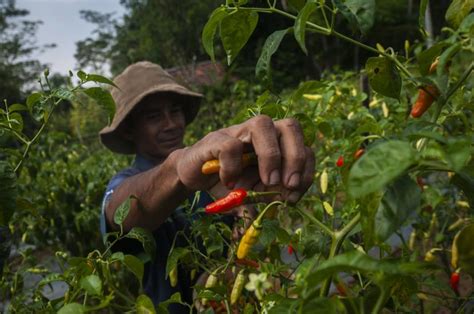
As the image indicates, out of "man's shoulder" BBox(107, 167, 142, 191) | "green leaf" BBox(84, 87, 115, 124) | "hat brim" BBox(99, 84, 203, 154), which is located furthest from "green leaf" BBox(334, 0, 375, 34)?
"hat brim" BBox(99, 84, 203, 154)

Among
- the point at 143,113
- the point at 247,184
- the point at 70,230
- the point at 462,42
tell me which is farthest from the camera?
the point at 70,230

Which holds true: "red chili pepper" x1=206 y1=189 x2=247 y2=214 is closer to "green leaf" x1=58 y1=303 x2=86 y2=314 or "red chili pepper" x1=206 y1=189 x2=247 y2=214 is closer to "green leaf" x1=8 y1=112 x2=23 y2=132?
"green leaf" x1=58 y1=303 x2=86 y2=314

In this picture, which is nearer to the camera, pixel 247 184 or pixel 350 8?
pixel 350 8

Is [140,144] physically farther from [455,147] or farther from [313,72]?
[313,72]

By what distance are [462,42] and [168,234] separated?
123 cm

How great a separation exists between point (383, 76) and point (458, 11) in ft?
0.61

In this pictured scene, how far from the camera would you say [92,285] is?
25.3 inches

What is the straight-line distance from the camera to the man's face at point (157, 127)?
6.38 ft

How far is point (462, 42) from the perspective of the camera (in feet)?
1.97

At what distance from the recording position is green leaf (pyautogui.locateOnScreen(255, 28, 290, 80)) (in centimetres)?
75

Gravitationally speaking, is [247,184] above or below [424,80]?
below

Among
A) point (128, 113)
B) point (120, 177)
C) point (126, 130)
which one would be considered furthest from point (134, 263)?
point (126, 130)

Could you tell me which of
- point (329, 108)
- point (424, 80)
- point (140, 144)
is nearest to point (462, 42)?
point (424, 80)

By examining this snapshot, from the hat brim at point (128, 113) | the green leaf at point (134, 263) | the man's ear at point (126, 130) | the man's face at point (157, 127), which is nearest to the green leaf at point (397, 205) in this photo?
the green leaf at point (134, 263)
